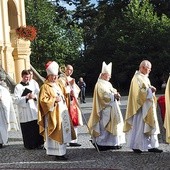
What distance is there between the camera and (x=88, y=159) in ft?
A: 27.6

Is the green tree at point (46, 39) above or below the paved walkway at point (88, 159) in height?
above

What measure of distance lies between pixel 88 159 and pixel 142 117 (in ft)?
4.33

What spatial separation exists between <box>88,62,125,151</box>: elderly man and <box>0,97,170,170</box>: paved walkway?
210 millimetres

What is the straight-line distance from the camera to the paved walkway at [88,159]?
7734mm

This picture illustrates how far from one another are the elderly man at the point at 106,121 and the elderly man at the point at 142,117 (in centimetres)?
42

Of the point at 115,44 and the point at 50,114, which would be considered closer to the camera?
the point at 50,114

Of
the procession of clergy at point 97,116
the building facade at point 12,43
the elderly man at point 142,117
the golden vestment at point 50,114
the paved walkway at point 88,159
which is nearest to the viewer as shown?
the paved walkway at point 88,159

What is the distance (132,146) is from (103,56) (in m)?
33.5

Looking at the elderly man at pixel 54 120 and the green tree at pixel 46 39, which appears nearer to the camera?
the elderly man at pixel 54 120

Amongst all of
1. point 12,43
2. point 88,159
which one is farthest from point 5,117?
point 12,43

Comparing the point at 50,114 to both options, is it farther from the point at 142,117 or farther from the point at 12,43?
the point at 12,43

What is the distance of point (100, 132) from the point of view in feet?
30.6

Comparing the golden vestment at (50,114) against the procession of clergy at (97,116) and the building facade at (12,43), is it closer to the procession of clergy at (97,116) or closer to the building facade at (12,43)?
the procession of clergy at (97,116)

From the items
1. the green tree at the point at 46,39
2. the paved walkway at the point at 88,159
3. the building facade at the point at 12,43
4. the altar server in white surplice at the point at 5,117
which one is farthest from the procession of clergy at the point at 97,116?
the green tree at the point at 46,39
